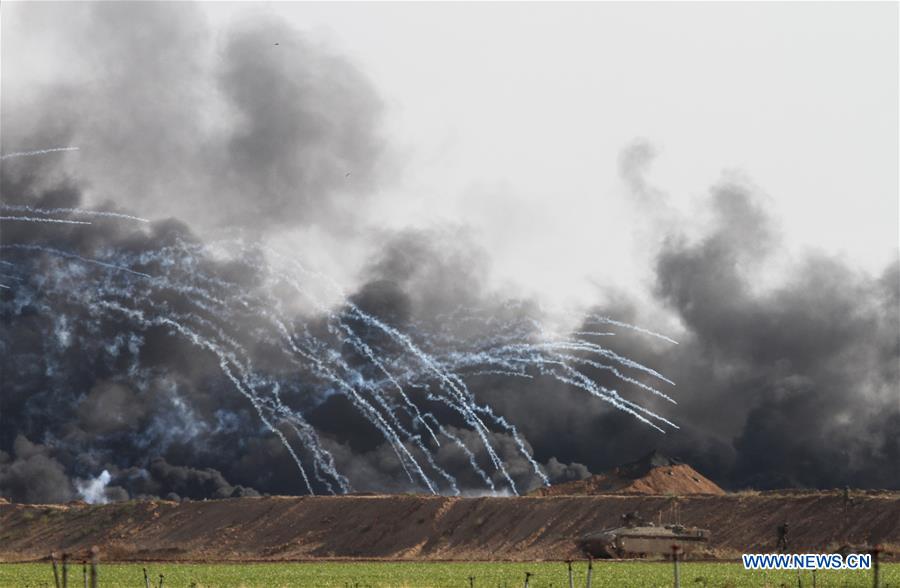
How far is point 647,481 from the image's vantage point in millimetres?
173500

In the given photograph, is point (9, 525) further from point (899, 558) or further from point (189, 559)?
point (899, 558)

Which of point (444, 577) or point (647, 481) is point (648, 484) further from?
point (444, 577)

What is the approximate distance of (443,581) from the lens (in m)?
80.4

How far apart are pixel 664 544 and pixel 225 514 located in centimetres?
6943

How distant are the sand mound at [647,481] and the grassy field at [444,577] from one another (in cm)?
6573

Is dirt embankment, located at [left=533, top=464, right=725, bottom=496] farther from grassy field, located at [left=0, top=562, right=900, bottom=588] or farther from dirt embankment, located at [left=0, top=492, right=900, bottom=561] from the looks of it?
grassy field, located at [left=0, top=562, right=900, bottom=588]

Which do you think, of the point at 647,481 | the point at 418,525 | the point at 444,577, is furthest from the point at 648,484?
the point at 444,577

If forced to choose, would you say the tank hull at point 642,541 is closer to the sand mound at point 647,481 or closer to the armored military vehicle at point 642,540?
the armored military vehicle at point 642,540

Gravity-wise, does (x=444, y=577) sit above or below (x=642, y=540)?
below

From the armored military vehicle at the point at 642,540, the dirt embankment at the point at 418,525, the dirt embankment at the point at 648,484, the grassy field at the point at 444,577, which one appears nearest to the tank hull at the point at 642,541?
the armored military vehicle at the point at 642,540

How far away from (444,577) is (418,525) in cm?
6318

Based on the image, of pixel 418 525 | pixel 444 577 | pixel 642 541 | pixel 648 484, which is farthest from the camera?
pixel 648 484

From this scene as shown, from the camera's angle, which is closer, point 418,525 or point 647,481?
point 418,525

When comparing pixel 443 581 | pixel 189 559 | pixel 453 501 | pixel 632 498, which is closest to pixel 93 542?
pixel 189 559
